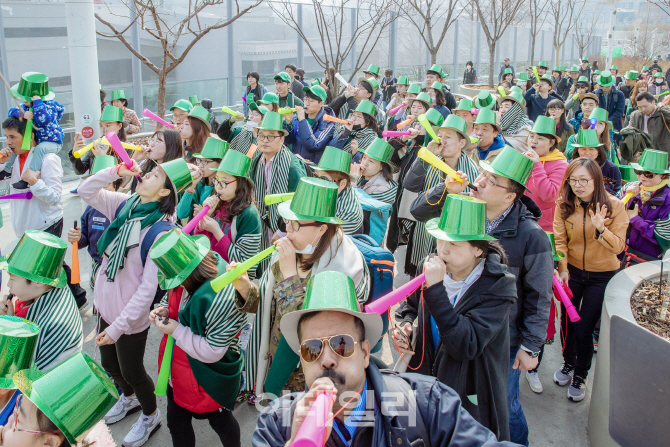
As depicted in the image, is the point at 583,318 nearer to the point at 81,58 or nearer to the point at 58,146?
the point at 58,146

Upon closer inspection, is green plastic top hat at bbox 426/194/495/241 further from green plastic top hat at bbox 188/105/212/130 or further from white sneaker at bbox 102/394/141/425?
green plastic top hat at bbox 188/105/212/130

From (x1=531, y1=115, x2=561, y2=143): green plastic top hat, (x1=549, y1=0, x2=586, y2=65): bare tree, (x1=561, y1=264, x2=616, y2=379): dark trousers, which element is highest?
(x1=549, y1=0, x2=586, y2=65): bare tree

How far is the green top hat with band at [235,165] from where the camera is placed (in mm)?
4031

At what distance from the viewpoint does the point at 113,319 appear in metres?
3.61

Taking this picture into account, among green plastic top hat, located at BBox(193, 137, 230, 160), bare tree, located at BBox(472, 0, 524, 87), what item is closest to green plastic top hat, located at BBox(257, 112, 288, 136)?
green plastic top hat, located at BBox(193, 137, 230, 160)

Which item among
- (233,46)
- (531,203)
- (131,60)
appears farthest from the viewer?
(233,46)

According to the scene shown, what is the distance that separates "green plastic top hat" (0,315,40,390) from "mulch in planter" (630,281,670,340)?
367 centimetres

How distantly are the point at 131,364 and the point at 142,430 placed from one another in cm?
49

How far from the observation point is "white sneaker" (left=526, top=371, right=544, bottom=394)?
14.5 ft

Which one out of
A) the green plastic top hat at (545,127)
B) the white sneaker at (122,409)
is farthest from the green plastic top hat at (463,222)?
the green plastic top hat at (545,127)

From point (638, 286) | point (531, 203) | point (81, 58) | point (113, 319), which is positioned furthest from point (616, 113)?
point (113, 319)

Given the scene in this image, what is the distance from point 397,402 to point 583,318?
9.42 feet

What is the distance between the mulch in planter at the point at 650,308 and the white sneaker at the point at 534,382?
944 mm

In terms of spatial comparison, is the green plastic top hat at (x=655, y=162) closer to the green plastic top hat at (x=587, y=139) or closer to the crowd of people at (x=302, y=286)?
the crowd of people at (x=302, y=286)
